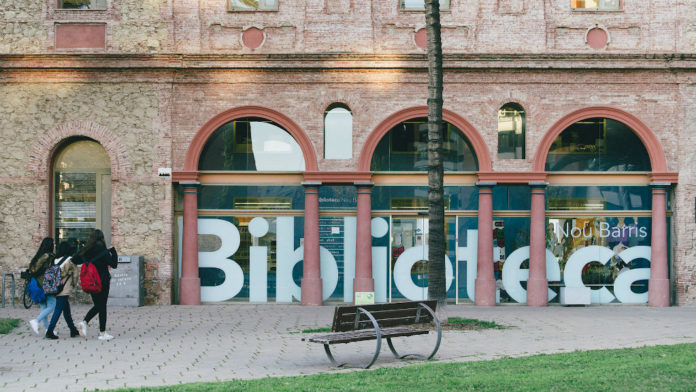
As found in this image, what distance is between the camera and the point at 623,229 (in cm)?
2048

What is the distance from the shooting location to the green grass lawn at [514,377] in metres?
8.59

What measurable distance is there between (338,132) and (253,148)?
6.56ft

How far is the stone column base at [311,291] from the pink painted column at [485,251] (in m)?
3.62

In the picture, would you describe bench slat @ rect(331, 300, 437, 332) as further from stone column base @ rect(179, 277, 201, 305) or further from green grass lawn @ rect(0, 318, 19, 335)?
stone column base @ rect(179, 277, 201, 305)

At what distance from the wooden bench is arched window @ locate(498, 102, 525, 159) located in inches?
348

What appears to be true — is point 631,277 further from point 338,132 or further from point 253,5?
point 253,5

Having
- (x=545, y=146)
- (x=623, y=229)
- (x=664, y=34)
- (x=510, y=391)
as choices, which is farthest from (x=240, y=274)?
(x=510, y=391)

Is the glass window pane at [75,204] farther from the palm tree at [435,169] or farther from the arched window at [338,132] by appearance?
the palm tree at [435,169]

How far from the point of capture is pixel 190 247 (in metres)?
20.2

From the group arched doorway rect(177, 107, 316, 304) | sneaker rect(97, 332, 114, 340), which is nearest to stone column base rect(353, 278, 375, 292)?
arched doorway rect(177, 107, 316, 304)

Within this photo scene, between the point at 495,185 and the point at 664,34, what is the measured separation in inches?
204


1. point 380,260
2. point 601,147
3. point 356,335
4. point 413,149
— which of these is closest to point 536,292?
point 380,260

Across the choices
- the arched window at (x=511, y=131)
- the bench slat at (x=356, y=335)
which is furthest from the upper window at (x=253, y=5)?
the bench slat at (x=356, y=335)

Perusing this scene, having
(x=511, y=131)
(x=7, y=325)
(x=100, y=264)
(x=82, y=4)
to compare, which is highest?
(x=82, y=4)
